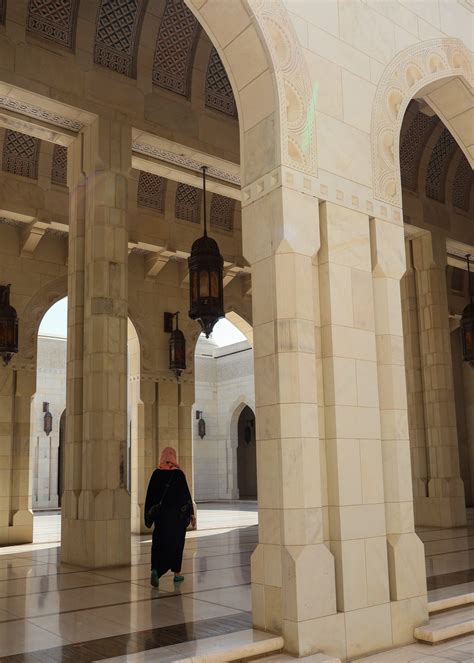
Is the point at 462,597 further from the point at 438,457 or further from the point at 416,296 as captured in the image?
the point at 416,296

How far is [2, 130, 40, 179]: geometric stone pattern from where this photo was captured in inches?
359

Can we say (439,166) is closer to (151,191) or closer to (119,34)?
(151,191)

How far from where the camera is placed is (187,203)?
10977mm

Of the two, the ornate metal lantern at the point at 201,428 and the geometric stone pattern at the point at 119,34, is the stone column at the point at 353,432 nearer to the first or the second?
the geometric stone pattern at the point at 119,34

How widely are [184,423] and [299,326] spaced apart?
26.5 ft

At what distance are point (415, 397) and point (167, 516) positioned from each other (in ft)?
20.3

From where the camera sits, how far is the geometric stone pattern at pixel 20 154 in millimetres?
9125

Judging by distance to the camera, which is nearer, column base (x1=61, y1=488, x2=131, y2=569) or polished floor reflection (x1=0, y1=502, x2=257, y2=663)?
polished floor reflection (x1=0, y1=502, x2=257, y2=663)

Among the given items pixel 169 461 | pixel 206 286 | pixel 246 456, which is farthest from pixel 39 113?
pixel 246 456

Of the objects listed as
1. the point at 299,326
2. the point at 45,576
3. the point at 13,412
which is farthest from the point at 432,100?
the point at 13,412

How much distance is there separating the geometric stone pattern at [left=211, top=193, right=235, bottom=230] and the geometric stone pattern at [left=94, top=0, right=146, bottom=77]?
3701 millimetres

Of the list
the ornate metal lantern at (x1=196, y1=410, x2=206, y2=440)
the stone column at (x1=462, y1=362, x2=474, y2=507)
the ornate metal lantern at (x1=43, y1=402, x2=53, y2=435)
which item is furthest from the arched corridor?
the ornate metal lantern at (x1=196, y1=410, x2=206, y2=440)

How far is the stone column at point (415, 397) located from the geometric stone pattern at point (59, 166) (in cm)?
551

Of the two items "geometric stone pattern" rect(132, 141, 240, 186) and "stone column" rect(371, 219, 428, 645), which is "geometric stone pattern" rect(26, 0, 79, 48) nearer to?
"geometric stone pattern" rect(132, 141, 240, 186)
